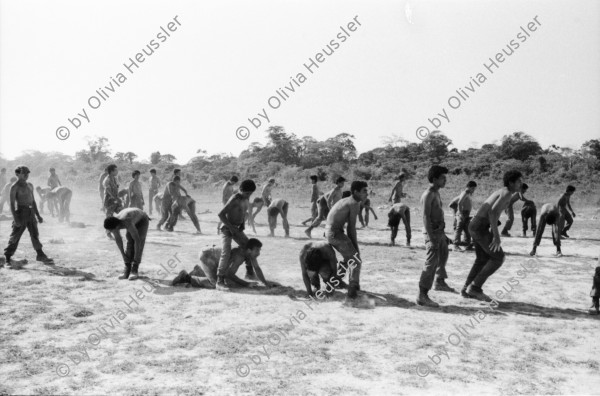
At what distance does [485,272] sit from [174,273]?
5.27 meters

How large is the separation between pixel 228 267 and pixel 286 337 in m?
2.39

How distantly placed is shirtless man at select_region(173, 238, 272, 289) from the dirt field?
0.97 feet

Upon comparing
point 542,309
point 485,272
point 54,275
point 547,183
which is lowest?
point 54,275

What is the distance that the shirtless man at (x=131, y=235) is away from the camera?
7.60m

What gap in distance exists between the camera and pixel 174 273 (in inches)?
335

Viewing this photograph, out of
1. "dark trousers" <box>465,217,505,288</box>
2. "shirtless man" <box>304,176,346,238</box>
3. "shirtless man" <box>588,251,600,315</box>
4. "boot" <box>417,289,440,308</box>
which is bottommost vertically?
"boot" <box>417,289,440,308</box>

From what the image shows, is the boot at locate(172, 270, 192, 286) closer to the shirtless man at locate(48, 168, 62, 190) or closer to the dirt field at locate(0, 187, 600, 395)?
the dirt field at locate(0, 187, 600, 395)

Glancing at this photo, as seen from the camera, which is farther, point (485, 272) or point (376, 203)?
point (376, 203)

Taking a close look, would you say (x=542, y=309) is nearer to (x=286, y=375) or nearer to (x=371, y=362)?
(x=371, y=362)

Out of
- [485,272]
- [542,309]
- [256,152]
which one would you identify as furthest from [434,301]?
[256,152]

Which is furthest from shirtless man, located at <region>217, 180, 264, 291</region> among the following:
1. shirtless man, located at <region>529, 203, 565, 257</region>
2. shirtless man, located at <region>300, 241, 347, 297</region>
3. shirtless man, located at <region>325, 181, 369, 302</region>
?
shirtless man, located at <region>529, 203, 565, 257</region>

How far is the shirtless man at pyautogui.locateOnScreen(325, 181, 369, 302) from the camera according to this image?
661 centimetres

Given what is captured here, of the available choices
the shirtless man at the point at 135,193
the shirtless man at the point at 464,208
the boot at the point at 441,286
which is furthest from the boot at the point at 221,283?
the shirtless man at the point at 135,193

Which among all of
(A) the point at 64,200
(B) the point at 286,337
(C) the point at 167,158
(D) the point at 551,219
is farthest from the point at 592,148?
(C) the point at 167,158
